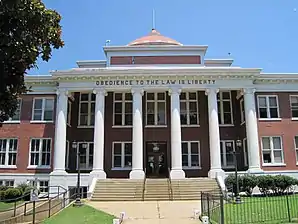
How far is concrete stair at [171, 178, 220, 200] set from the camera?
2405 centimetres

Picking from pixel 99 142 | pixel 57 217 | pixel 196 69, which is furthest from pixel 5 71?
pixel 196 69

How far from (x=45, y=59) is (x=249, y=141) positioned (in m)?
20.5

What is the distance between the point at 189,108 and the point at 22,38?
2270cm

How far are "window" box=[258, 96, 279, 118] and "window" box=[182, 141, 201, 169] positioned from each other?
6061mm

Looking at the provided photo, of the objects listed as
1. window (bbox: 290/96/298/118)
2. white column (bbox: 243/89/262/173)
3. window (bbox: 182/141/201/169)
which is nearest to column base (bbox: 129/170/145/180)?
window (bbox: 182/141/201/169)

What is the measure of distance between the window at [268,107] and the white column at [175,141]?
7.08 m

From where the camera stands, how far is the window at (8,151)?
2956 cm

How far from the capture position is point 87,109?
32312 millimetres

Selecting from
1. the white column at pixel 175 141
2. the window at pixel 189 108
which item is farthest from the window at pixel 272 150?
the white column at pixel 175 141

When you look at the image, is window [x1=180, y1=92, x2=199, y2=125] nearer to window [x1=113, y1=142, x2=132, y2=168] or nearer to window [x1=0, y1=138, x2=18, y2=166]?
window [x1=113, y1=142, x2=132, y2=168]

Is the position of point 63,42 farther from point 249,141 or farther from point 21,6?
point 249,141

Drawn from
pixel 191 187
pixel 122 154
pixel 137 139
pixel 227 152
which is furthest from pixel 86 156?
pixel 227 152

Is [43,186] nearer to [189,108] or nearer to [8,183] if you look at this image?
[8,183]

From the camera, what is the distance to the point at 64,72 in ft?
95.7
